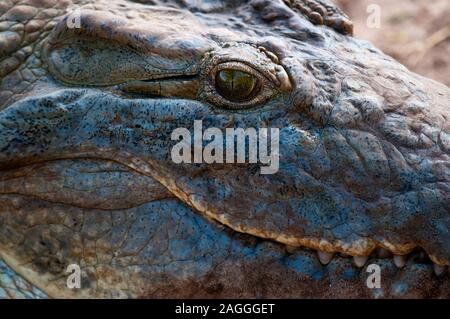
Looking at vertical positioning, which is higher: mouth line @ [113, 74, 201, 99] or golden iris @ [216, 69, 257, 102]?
golden iris @ [216, 69, 257, 102]

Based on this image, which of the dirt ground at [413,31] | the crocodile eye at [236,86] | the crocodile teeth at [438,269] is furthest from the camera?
the dirt ground at [413,31]

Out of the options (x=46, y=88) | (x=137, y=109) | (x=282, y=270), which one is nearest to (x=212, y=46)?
(x=137, y=109)

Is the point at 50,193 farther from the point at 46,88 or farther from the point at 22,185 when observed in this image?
the point at 46,88

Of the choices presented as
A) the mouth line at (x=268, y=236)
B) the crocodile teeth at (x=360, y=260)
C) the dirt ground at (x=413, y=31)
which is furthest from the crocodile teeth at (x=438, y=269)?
the dirt ground at (x=413, y=31)

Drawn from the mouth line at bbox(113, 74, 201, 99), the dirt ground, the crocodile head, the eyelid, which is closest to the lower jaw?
the crocodile head

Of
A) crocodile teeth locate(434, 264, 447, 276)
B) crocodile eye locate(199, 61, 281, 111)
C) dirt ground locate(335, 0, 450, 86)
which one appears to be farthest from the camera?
dirt ground locate(335, 0, 450, 86)

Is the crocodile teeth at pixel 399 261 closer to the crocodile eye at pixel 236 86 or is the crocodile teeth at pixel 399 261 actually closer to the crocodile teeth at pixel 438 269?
the crocodile teeth at pixel 438 269

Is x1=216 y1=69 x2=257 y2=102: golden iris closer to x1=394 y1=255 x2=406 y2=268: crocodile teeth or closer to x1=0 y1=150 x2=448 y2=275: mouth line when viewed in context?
x1=0 y1=150 x2=448 y2=275: mouth line

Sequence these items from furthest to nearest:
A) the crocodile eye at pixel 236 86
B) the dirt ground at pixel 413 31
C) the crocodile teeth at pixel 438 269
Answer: the dirt ground at pixel 413 31
the crocodile eye at pixel 236 86
the crocodile teeth at pixel 438 269
